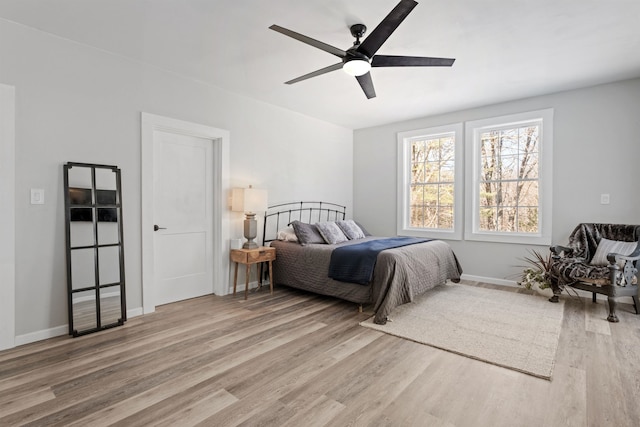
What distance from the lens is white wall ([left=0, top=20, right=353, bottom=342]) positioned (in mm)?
2713

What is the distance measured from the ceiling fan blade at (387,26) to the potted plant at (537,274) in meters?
3.29

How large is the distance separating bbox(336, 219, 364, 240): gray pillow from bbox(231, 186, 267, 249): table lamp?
1.29 metres

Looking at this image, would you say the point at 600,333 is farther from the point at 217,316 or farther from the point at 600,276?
the point at 217,316

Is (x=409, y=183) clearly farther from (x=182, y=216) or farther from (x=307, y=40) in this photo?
(x=307, y=40)

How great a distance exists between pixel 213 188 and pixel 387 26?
113 inches

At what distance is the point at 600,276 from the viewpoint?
338 cm

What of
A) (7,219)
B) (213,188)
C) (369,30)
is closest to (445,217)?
(369,30)

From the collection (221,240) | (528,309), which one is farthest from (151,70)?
(528,309)

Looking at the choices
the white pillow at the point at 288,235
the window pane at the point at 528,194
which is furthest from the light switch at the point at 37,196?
the window pane at the point at 528,194

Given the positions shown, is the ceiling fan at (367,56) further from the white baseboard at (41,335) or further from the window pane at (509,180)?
the white baseboard at (41,335)

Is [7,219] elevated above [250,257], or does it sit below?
above

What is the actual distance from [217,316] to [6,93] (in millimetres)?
2615

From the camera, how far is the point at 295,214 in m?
5.18

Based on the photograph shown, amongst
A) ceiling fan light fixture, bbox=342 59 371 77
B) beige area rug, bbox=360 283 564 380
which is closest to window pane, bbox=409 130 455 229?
beige area rug, bbox=360 283 564 380
